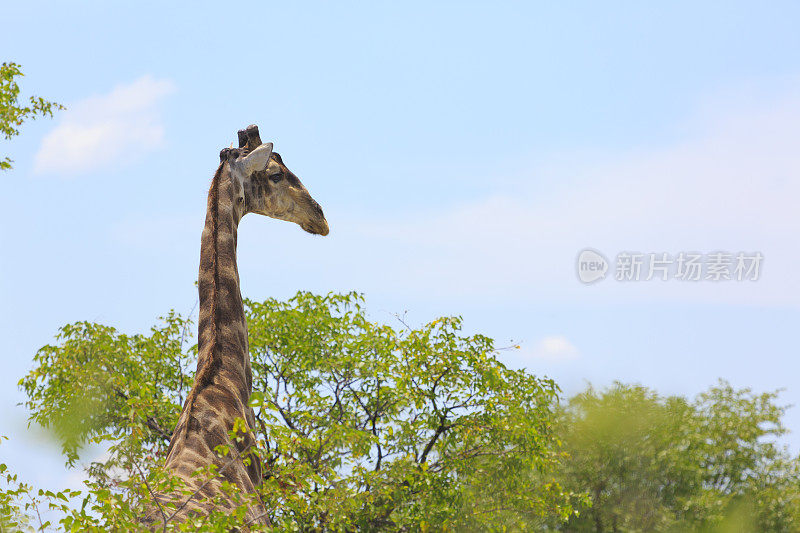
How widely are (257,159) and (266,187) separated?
49 centimetres

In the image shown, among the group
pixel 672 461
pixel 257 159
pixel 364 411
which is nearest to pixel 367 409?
pixel 364 411

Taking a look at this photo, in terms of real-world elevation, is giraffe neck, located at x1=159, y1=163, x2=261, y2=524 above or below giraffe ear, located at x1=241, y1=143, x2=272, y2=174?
below

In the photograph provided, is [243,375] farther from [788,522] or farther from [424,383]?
[788,522]

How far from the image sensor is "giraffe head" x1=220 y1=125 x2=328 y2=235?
30.2 feet

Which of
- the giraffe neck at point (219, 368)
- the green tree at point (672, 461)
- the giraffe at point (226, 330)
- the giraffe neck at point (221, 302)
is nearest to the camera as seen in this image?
the giraffe at point (226, 330)

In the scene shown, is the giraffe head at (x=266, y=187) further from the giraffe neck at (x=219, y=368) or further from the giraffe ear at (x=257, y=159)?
the giraffe neck at (x=219, y=368)

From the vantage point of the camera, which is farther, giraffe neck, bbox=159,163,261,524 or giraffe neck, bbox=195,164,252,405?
giraffe neck, bbox=195,164,252,405

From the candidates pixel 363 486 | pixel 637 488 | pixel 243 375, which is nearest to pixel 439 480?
pixel 363 486

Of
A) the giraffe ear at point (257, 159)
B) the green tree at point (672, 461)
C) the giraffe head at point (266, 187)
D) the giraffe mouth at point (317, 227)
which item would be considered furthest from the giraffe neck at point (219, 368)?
the green tree at point (672, 461)

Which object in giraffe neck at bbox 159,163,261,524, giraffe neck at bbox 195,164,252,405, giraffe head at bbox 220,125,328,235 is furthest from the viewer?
giraffe head at bbox 220,125,328,235

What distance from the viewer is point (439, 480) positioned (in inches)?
486

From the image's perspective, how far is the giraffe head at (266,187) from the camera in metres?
9.22

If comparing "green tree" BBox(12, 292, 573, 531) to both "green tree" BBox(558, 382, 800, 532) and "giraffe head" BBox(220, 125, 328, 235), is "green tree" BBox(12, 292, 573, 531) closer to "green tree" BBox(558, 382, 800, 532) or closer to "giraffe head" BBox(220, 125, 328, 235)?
"giraffe head" BBox(220, 125, 328, 235)

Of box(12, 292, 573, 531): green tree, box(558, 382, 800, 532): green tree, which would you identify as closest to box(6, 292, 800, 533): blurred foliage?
box(12, 292, 573, 531): green tree
